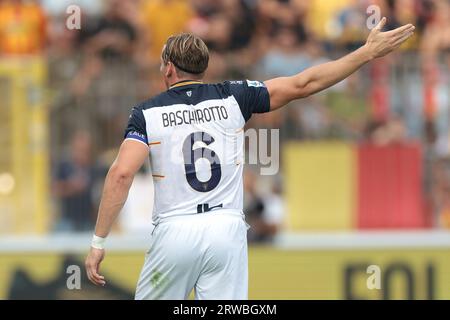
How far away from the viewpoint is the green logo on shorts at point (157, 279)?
6556 mm

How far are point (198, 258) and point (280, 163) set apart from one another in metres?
5.79

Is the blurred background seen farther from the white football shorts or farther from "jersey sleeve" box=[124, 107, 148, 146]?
"jersey sleeve" box=[124, 107, 148, 146]

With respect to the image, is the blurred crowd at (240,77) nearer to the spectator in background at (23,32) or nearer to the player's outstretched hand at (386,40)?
the spectator in background at (23,32)

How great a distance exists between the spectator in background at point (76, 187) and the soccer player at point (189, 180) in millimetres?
5422

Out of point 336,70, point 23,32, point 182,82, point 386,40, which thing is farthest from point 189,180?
point 23,32

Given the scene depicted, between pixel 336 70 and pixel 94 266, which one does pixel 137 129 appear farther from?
pixel 336 70

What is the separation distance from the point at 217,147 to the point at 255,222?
5.33 meters

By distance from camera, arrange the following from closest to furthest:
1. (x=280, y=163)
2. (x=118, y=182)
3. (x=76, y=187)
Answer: (x=118, y=182), (x=76, y=187), (x=280, y=163)

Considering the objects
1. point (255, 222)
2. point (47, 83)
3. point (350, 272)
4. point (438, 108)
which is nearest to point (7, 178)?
point (47, 83)

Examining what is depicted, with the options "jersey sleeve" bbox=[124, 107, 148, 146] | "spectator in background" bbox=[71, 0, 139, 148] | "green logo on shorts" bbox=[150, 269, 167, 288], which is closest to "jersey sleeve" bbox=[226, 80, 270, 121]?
"jersey sleeve" bbox=[124, 107, 148, 146]

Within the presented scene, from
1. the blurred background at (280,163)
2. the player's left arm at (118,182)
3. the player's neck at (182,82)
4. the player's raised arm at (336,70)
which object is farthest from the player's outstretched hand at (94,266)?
the blurred background at (280,163)

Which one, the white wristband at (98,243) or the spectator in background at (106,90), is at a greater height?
the spectator in background at (106,90)

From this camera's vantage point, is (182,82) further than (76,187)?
No

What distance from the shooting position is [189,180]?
6574 mm
